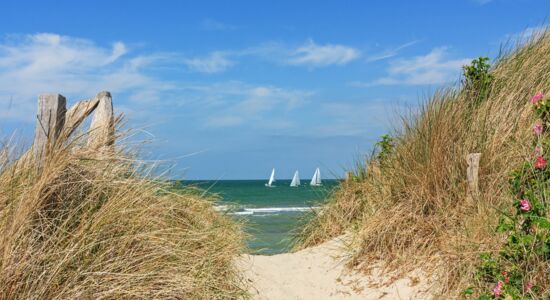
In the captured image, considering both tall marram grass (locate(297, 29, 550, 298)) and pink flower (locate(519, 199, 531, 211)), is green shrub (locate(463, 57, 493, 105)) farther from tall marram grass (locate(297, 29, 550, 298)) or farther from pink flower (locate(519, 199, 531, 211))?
pink flower (locate(519, 199, 531, 211))

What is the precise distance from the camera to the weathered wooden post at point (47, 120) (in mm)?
5195

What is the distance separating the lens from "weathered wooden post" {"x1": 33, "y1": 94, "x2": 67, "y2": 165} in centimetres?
519

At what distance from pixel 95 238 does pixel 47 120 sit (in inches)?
47.5

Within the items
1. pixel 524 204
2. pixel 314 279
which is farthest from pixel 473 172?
pixel 314 279

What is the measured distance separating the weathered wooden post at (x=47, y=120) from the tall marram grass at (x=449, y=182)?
12.5 ft

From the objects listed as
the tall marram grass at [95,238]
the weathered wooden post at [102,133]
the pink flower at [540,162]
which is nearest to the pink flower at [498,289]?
the pink flower at [540,162]

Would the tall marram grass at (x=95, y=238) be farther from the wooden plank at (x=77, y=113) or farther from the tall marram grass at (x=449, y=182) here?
the tall marram grass at (x=449, y=182)

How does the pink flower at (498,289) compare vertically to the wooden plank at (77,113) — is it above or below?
below

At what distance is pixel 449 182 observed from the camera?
7125 millimetres

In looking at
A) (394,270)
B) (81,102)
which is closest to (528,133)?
(394,270)

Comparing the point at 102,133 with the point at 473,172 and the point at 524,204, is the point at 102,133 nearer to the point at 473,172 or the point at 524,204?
the point at 524,204

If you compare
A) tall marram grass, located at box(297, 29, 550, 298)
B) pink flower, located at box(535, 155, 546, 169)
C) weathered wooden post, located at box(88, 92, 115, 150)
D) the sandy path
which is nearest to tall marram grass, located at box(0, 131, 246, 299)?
weathered wooden post, located at box(88, 92, 115, 150)

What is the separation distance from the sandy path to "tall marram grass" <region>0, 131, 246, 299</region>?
138 centimetres

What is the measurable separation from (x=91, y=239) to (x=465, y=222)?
375cm
